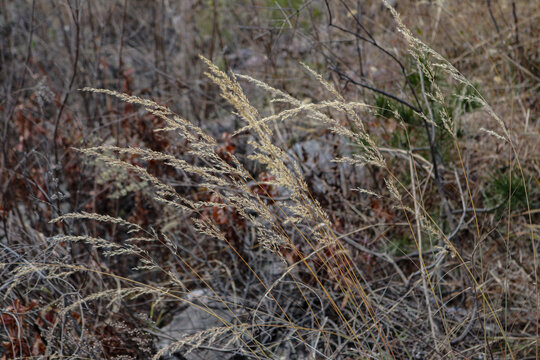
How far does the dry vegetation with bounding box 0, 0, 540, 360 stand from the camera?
178 centimetres

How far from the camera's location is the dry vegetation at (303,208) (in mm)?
1781

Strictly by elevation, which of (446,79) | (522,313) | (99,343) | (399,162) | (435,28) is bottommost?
(522,313)

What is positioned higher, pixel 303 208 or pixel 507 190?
pixel 303 208

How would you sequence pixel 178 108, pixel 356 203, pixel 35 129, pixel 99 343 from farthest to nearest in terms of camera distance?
pixel 178 108 → pixel 35 129 → pixel 356 203 → pixel 99 343

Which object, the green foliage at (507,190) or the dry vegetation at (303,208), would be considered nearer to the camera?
the dry vegetation at (303,208)

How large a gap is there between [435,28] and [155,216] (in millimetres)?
2291

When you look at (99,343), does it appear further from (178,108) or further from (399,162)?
(178,108)

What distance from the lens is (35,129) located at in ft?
11.9

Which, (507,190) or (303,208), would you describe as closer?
(303,208)

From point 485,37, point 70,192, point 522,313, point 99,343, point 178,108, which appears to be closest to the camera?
point 99,343

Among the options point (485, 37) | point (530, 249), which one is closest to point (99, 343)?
point (530, 249)

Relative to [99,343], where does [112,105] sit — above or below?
above

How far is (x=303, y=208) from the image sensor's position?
1569mm

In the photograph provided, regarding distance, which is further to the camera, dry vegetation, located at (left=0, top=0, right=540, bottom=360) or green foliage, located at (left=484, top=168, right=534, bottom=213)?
green foliage, located at (left=484, top=168, right=534, bottom=213)
